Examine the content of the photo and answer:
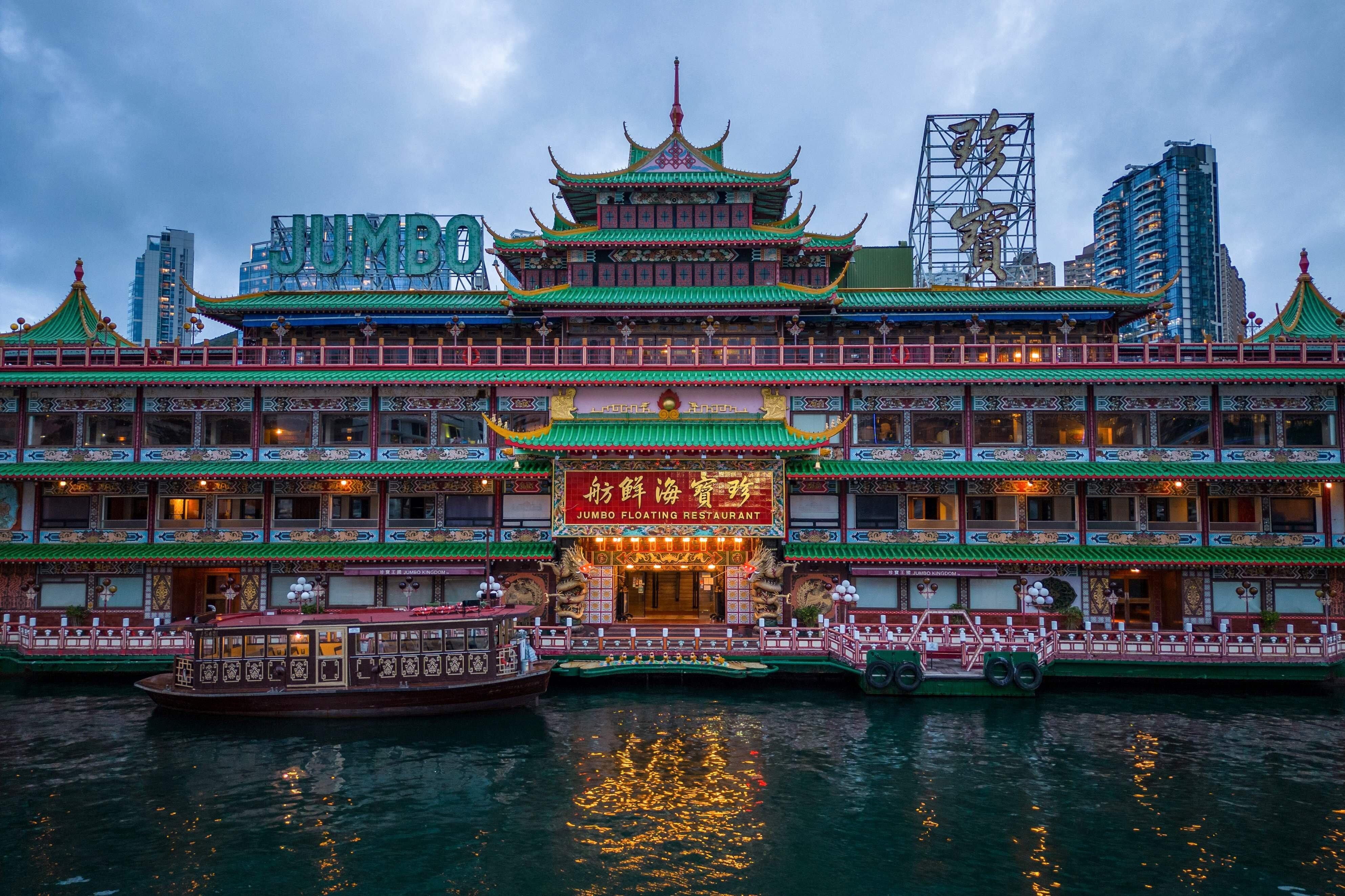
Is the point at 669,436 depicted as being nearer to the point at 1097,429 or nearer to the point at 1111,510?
the point at 1097,429

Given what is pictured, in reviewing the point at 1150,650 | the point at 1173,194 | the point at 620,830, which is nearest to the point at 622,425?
the point at 620,830

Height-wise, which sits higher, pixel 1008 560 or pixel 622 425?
pixel 622 425

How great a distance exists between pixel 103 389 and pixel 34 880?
2822 cm

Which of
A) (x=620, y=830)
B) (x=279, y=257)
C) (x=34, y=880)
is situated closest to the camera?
(x=34, y=880)

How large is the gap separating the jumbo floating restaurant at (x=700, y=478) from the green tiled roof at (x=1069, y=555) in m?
0.17

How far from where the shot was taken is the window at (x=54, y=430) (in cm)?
3809

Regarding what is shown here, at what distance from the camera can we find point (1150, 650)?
30.6 m

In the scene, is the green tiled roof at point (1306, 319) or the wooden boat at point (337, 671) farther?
the green tiled roof at point (1306, 319)

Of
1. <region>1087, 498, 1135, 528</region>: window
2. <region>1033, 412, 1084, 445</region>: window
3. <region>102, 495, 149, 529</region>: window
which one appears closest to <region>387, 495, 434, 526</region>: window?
<region>102, 495, 149, 529</region>: window

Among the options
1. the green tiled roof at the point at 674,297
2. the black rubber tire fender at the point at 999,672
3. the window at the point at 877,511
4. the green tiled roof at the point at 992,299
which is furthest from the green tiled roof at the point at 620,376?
the black rubber tire fender at the point at 999,672

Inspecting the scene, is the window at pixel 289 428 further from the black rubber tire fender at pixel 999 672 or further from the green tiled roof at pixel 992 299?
the black rubber tire fender at pixel 999 672

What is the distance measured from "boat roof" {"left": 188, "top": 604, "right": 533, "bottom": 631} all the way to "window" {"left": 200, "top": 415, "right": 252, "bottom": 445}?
37.8ft

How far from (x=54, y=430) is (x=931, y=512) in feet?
140

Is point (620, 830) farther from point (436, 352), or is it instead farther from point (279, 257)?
point (279, 257)
